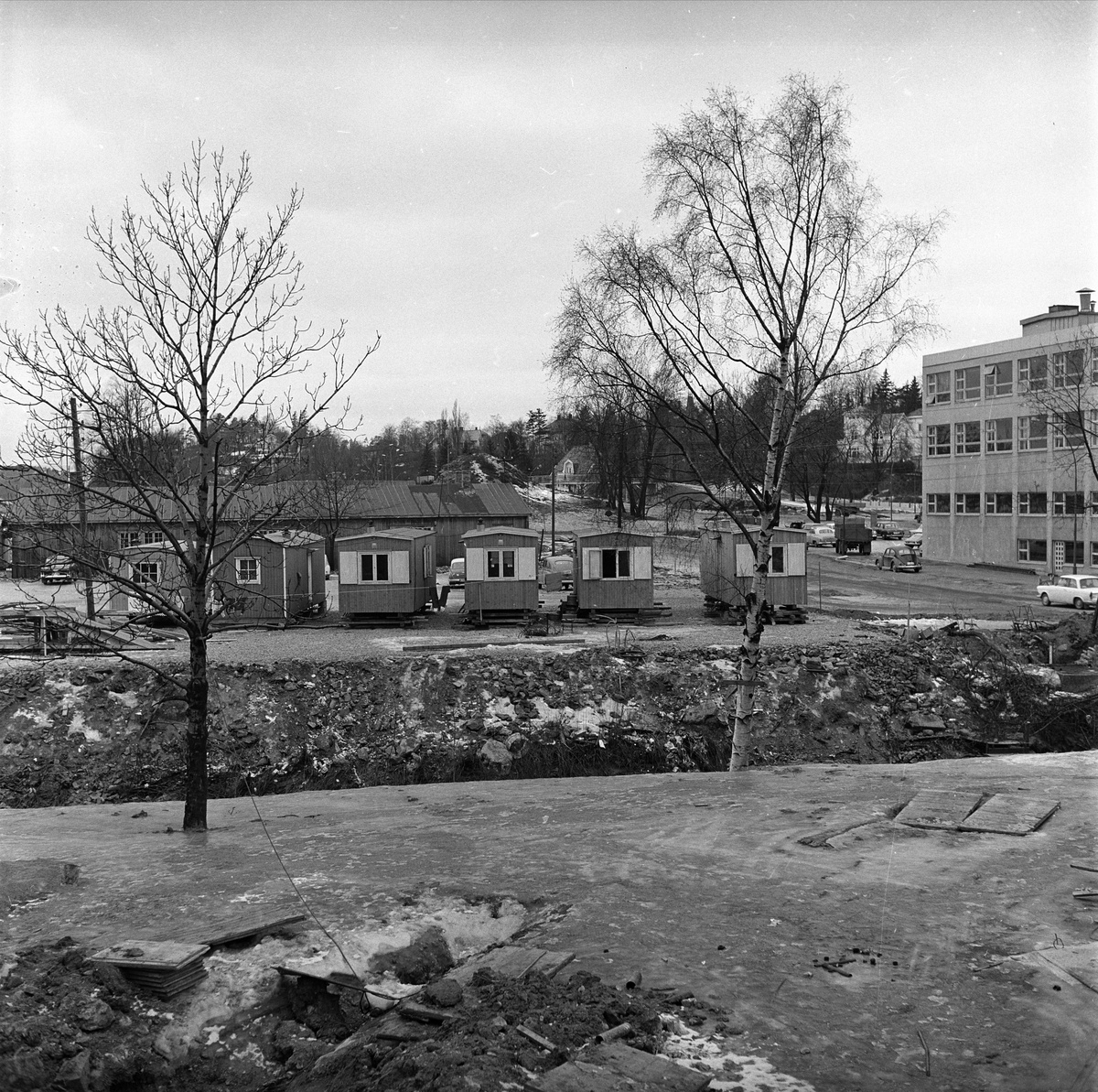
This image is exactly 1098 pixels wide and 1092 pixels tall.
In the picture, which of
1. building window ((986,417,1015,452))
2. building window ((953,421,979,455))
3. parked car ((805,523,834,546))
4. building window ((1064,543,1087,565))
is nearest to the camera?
building window ((1064,543,1087,565))

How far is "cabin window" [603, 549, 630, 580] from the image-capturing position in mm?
27828

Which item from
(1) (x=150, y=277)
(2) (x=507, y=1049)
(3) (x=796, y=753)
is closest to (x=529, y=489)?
(3) (x=796, y=753)

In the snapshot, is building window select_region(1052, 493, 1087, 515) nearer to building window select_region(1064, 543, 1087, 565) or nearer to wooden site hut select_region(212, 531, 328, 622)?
building window select_region(1064, 543, 1087, 565)

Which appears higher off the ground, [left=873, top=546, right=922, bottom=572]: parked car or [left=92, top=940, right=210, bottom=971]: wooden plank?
[left=873, top=546, right=922, bottom=572]: parked car

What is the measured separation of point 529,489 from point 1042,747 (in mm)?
68822

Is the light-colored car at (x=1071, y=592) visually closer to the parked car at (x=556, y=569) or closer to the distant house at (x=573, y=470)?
the parked car at (x=556, y=569)

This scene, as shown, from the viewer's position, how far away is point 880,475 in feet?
300

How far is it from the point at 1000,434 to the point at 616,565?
88.4ft

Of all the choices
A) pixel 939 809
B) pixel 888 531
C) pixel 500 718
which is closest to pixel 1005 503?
pixel 888 531

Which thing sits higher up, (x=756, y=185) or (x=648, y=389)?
(x=756, y=185)

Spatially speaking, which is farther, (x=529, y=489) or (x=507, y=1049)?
(x=529, y=489)

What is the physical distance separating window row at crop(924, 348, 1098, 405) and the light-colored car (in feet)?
24.6

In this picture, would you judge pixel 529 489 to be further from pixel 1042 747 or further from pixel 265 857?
pixel 265 857

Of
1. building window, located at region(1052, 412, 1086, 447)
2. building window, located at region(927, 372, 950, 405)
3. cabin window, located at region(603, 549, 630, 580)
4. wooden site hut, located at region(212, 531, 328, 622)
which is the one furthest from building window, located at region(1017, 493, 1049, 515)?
wooden site hut, located at region(212, 531, 328, 622)
